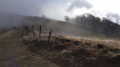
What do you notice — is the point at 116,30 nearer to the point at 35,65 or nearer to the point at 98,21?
the point at 98,21

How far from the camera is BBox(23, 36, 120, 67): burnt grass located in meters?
32.2

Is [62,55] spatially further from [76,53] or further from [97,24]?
[97,24]

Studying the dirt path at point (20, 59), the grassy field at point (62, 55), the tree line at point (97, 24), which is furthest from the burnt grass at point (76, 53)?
the tree line at point (97, 24)

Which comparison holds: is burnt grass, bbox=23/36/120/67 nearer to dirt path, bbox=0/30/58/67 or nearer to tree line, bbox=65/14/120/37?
Answer: dirt path, bbox=0/30/58/67

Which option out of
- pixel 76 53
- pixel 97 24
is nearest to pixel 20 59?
pixel 76 53

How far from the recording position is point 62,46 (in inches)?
1614

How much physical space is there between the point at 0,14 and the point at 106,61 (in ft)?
485

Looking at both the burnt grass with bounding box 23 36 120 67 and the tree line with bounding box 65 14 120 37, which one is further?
the tree line with bounding box 65 14 120 37

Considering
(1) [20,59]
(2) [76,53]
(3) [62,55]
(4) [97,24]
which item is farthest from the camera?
(4) [97,24]

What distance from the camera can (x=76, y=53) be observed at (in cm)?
3597

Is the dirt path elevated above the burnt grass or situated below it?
below

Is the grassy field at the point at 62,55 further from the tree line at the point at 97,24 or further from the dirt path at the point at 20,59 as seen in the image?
the tree line at the point at 97,24

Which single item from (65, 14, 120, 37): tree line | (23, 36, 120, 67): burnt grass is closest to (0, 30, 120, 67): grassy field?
(23, 36, 120, 67): burnt grass

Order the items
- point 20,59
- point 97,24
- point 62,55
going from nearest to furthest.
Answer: point 20,59, point 62,55, point 97,24
